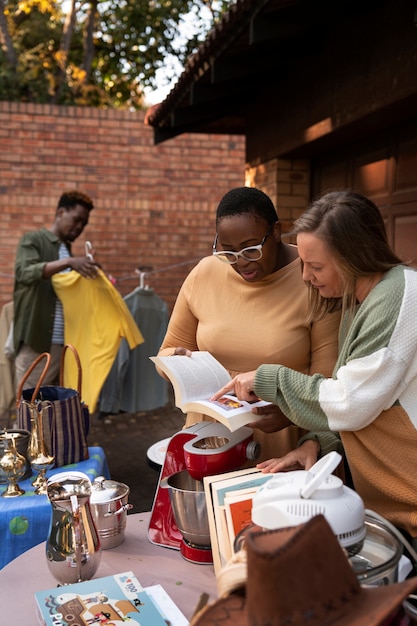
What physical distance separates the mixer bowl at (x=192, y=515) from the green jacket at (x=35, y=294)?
286cm

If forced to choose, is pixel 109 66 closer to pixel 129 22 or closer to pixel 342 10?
pixel 129 22

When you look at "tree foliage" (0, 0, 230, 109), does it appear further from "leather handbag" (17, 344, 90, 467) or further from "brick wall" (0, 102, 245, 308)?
"leather handbag" (17, 344, 90, 467)

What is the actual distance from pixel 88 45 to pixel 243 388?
11.6m

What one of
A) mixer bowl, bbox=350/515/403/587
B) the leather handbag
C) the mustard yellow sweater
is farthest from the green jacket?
mixer bowl, bbox=350/515/403/587

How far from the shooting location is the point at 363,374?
1330 mm

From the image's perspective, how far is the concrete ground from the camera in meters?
4.54

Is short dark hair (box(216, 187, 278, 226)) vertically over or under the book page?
over

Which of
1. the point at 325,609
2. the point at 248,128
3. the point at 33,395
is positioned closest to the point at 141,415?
the point at 248,128

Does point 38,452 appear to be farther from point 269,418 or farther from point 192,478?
point 269,418

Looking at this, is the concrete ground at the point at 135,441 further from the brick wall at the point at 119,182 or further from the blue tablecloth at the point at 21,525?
the brick wall at the point at 119,182

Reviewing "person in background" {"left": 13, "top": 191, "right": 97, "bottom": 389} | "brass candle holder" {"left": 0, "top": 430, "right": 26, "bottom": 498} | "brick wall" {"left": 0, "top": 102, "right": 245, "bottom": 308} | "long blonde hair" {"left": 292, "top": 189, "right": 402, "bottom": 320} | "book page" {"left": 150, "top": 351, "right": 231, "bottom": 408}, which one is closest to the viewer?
"long blonde hair" {"left": 292, "top": 189, "right": 402, "bottom": 320}

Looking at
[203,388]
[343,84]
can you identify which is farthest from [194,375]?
[343,84]

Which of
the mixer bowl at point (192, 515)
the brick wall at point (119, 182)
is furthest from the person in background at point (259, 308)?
the brick wall at point (119, 182)

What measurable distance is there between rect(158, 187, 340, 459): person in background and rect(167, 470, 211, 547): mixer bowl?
0.45 meters
